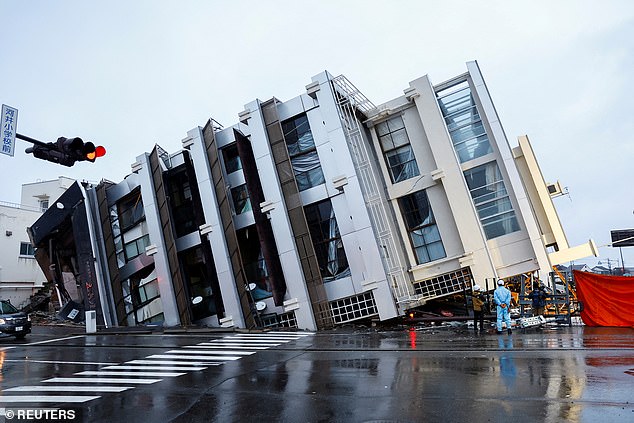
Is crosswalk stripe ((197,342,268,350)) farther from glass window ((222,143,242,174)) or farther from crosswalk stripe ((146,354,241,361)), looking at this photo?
glass window ((222,143,242,174))

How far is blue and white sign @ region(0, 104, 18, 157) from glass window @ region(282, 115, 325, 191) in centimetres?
1237

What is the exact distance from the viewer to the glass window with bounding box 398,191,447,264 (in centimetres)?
1911

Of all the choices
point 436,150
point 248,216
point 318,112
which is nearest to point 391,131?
point 436,150

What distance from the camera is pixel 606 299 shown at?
1488 cm

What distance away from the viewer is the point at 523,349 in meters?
10.4

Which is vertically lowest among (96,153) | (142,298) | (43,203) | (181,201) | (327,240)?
(327,240)

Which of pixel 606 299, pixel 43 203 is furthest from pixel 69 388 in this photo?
pixel 43 203

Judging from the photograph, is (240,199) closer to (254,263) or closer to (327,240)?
(254,263)

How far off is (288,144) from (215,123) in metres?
4.17

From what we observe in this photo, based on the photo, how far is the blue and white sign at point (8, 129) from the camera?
7.59m

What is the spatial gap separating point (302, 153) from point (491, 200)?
828cm

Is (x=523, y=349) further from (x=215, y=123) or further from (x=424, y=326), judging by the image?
(x=215, y=123)

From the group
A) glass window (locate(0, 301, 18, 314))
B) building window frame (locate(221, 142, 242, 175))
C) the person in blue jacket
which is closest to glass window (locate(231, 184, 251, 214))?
building window frame (locate(221, 142, 242, 175))

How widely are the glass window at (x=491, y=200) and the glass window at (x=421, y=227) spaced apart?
1.95 meters
